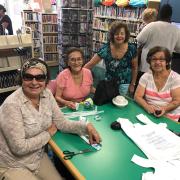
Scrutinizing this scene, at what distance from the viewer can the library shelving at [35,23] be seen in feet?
20.8

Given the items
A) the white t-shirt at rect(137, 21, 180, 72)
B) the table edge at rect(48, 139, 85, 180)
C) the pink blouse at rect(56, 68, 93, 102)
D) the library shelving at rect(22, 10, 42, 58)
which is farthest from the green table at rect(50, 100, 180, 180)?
the library shelving at rect(22, 10, 42, 58)

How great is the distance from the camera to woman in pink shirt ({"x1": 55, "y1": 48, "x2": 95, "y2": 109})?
2223mm

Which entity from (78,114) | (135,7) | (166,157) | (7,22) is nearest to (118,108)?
(78,114)

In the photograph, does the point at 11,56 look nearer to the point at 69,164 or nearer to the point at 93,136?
the point at 93,136

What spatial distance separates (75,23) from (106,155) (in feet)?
14.3

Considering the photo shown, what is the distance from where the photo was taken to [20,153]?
141 centimetres

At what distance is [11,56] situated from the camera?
3.72 metres

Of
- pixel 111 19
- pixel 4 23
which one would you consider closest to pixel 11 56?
pixel 4 23

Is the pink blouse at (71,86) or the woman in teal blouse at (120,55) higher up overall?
the woman in teal blouse at (120,55)

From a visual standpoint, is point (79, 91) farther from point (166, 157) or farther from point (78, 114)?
point (166, 157)

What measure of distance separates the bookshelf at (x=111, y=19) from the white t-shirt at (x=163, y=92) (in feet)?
9.51

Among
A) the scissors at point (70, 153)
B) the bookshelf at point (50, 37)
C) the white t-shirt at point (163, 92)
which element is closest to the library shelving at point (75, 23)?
the bookshelf at point (50, 37)

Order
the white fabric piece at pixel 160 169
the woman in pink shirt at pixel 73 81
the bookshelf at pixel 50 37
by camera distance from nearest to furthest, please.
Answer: the white fabric piece at pixel 160 169, the woman in pink shirt at pixel 73 81, the bookshelf at pixel 50 37

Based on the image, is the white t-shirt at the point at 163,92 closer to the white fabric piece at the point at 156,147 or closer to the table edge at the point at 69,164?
the white fabric piece at the point at 156,147
